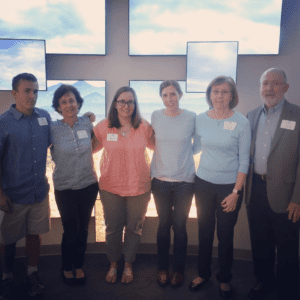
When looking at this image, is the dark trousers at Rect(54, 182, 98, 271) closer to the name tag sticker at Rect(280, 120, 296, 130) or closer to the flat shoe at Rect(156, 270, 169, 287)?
the flat shoe at Rect(156, 270, 169, 287)

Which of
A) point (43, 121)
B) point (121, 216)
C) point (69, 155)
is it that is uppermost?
point (43, 121)

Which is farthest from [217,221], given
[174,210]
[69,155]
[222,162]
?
[69,155]

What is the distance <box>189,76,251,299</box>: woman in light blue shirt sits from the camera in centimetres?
170

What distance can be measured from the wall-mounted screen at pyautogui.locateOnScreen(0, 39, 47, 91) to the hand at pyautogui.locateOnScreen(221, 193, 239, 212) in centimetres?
213

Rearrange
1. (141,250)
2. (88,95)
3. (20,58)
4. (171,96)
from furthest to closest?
(141,250) → (88,95) → (20,58) → (171,96)

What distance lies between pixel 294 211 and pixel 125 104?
4.85ft

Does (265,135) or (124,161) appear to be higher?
(265,135)

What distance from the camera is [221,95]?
5.63ft

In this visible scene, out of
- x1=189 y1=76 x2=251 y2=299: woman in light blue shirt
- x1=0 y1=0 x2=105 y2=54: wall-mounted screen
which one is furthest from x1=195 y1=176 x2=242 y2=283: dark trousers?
x1=0 y1=0 x2=105 y2=54: wall-mounted screen

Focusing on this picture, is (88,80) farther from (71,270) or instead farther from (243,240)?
(243,240)

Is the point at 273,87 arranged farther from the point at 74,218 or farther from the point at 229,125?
the point at 74,218

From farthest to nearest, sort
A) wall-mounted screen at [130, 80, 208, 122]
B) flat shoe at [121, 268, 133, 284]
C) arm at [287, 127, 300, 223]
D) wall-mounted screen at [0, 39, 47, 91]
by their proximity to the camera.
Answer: wall-mounted screen at [130, 80, 208, 122] → wall-mounted screen at [0, 39, 47, 91] → flat shoe at [121, 268, 133, 284] → arm at [287, 127, 300, 223]

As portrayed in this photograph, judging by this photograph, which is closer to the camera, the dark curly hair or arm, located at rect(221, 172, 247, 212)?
arm, located at rect(221, 172, 247, 212)

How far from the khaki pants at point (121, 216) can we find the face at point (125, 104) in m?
0.69
